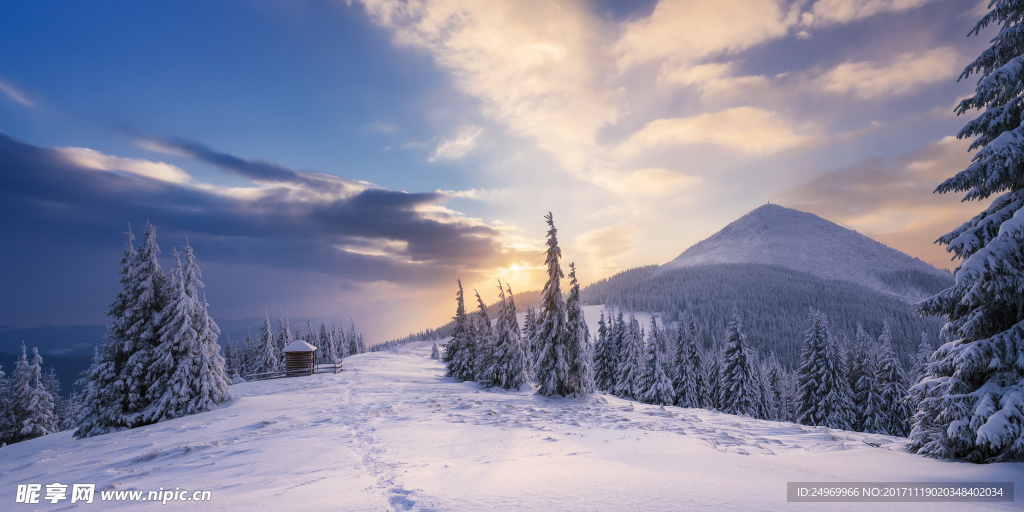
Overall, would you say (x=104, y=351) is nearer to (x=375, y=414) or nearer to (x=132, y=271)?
(x=132, y=271)

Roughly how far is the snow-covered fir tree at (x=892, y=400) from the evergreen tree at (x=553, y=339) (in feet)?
118

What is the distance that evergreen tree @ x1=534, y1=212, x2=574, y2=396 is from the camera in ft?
85.7

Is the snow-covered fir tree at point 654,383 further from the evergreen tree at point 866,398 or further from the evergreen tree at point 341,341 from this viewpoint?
the evergreen tree at point 341,341

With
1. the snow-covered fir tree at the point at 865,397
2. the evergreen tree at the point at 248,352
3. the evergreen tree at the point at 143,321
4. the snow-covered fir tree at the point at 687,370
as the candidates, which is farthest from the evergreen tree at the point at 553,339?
the evergreen tree at the point at 248,352

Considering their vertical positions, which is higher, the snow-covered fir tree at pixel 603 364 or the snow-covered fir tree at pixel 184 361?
the snow-covered fir tree at pixel 184 361

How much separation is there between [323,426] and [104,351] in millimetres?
18409

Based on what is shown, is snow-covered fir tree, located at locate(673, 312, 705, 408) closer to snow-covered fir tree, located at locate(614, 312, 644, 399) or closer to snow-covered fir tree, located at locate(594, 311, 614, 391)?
snow-covered fir tree, located at locate(614, 312, 644, 399)

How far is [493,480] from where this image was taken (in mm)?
7398

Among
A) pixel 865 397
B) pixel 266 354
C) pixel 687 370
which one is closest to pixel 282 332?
pixel 266 354

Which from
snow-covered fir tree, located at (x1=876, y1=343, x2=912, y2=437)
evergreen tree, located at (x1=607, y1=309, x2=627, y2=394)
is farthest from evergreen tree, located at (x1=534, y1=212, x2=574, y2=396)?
snow-covered fir tree, located at (x1=876, y1=343, x2=912, y2=437)

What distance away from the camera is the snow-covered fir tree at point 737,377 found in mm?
40219

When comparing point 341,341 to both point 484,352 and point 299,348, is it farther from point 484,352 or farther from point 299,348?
point 484,352

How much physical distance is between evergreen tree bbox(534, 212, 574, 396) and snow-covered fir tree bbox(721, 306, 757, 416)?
24.6 m

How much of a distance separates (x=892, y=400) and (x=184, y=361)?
A: 60.3 m
